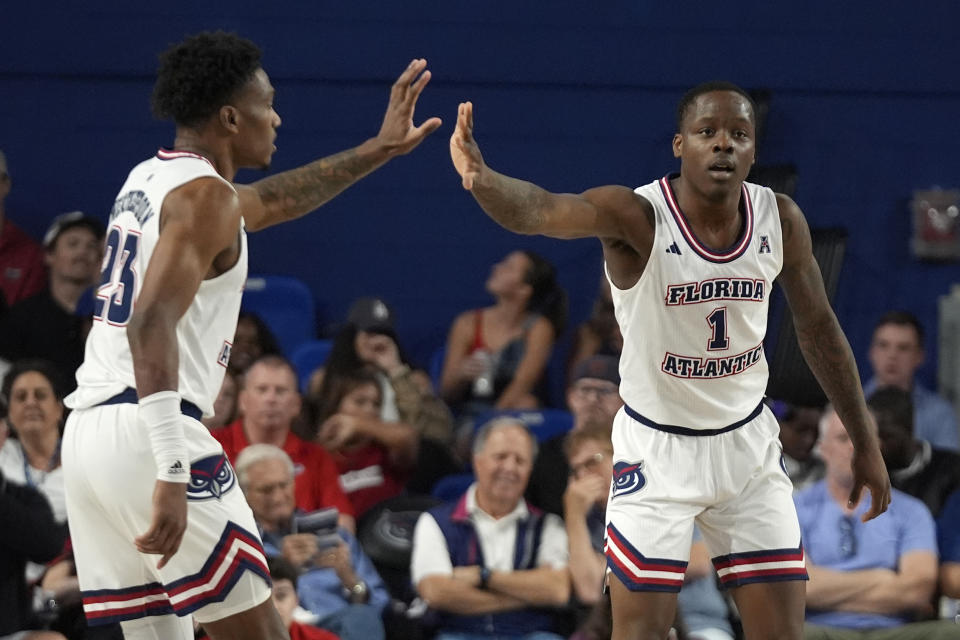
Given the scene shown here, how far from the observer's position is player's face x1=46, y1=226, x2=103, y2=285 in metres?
8.02

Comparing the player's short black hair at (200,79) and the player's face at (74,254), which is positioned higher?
the player's face at (74,254)

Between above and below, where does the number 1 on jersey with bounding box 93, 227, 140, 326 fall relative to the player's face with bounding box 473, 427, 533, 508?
above

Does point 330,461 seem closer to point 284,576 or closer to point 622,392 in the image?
point 284,576

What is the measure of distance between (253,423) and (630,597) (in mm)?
2762

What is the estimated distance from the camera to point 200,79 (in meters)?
4.24

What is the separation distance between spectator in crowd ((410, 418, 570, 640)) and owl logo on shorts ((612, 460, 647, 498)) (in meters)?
1.71

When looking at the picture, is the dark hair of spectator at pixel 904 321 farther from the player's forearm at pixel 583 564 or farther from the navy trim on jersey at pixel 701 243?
the navy trim on jersey at pixel 701 243

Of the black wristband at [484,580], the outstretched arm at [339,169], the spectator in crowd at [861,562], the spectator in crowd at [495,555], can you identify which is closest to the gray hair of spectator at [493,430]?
the spectator in crowd at [495,555]

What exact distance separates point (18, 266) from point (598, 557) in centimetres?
408

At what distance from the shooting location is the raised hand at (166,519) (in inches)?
147

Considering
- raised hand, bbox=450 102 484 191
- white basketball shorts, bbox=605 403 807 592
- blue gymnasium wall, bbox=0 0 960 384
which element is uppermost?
blue gymnasium wall, bbox=0 0 960 384

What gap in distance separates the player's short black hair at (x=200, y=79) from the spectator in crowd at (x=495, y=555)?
2.54m

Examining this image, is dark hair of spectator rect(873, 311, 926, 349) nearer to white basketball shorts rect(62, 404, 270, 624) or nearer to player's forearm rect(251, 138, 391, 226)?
player's forearm rect(251, 138, 391, 226)

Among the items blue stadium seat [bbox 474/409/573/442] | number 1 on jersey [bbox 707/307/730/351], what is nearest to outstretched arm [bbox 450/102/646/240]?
number 1 on jersey [bbox 707/307/730/351]
